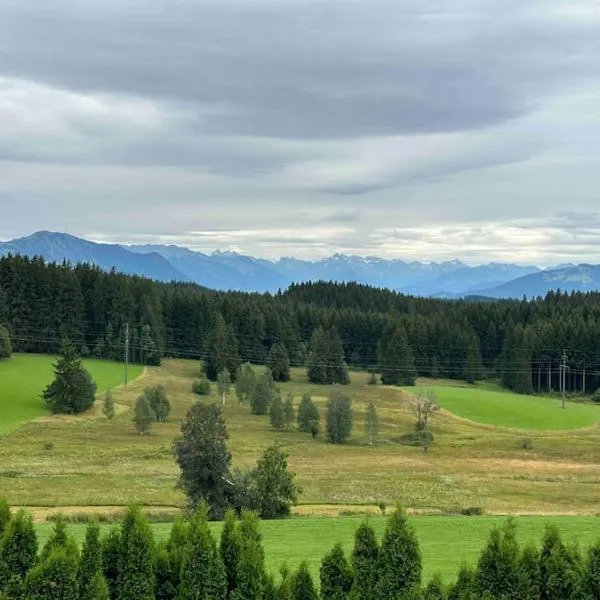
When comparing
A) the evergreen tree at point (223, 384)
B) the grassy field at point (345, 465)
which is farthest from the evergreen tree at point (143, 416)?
the evergreen tree at point (223, 384)

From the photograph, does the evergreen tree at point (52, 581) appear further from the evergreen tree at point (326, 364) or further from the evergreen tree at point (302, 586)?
the evergreen tree at point (326, 364)

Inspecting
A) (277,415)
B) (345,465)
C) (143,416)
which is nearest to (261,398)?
(277,415)

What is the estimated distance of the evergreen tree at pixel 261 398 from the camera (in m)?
89.2

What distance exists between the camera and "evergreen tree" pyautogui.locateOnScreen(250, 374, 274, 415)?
89.2 metres

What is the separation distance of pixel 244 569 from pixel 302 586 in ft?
4.54

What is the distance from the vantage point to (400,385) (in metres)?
123

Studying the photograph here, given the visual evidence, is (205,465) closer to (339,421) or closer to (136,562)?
(136,562)

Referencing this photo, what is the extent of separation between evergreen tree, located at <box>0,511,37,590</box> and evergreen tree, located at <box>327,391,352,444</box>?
5884 cm

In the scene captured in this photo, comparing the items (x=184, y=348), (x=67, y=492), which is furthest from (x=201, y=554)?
(x=184, y=348)

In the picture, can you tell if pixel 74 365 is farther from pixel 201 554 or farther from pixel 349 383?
pixel 201 554

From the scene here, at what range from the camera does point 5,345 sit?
106375 mm

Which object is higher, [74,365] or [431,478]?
[74,365]

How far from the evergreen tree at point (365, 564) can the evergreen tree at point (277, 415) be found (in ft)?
202

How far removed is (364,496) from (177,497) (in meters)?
11.8
